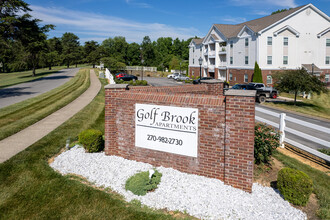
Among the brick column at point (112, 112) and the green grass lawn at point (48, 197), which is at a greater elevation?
the brick column at point (112, 112)

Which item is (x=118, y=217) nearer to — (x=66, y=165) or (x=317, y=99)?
(x=66, y=165)

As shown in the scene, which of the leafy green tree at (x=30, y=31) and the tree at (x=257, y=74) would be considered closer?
the leafy green tree at (x=30, y=31)

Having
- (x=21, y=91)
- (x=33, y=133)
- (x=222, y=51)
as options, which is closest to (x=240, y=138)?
(x=33, y=133)

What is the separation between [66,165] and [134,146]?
2360 millimetres

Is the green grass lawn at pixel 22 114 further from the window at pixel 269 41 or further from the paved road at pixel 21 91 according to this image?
the window at pixel 269 41

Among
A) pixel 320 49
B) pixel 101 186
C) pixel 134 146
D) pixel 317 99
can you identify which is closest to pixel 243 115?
pixel 134 146

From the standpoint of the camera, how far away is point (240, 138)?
6.77m

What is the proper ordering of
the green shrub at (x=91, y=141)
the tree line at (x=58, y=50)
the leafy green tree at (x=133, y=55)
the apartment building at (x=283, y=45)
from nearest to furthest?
the green shrub at (x=91, y=141) → the tree line at (x=58, y=50) → the apartment building at (x=283, y=45) → the leafy green tree at (x=133, y=55)

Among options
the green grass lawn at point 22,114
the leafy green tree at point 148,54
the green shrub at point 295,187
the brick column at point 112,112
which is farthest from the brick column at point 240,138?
the leafy green tree at point 148,54

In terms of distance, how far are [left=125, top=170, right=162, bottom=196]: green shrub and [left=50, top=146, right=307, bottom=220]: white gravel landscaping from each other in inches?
4.8

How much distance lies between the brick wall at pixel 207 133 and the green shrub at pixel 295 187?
811mm

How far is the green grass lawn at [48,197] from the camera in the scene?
5.92 metres

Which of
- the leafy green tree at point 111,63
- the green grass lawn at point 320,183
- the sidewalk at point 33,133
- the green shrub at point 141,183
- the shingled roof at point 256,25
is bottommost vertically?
the green grass lawn at point 320,183

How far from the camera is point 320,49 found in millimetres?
42312
